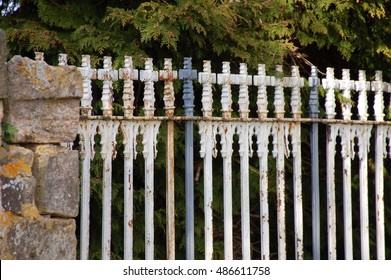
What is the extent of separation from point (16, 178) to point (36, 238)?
325 millimetres

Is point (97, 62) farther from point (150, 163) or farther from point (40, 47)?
point (150, 163)

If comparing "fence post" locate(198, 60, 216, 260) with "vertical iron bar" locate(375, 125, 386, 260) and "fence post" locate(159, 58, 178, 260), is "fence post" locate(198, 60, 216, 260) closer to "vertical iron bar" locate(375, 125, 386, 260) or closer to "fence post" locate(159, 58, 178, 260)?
"fence post" locate(159, 58, 178, 260)

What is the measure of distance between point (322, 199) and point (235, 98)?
240 centimetres

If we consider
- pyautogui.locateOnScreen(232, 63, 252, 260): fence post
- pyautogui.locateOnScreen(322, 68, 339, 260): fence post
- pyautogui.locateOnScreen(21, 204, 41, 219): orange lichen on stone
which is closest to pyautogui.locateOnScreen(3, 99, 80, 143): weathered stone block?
pyautogui.locateOnScreen(21, 204, 41, 219): orange lichen on stone

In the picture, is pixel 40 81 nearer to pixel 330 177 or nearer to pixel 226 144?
pixel 226 144

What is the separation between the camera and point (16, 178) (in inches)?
153

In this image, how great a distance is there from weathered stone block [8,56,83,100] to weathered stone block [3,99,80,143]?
40 millimetres

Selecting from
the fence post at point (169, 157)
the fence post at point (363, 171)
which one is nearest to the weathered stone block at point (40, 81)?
the fence post at point (169, 157)

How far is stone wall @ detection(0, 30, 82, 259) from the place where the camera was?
3873mm

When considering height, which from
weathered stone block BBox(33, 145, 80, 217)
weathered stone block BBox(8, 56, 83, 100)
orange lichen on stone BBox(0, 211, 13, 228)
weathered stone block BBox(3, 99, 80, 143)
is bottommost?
orange lichen on stone BBox(0, 211, 13, 228)

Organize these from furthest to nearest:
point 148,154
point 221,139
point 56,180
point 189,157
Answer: point 221,139, point 189,157, point 148,154, point 56,180

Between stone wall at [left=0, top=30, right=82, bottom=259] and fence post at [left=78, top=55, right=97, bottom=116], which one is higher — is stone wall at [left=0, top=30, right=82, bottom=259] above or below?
below

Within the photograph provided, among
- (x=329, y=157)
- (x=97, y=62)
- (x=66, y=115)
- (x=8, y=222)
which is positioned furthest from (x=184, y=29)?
(x=8, y=222)

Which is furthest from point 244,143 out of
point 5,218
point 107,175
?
point 5,218
